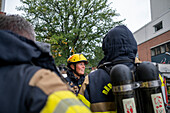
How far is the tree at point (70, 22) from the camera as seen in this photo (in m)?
14.7

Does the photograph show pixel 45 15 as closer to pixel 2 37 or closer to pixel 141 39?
pixel 2 37

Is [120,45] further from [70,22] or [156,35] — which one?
[156,35]

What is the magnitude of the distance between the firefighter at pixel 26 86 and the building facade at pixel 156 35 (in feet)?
71.6

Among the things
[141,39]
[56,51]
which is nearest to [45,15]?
[56,51]

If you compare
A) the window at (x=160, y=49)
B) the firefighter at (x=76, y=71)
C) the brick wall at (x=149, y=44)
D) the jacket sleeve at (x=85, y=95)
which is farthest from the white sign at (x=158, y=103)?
the brick wall at (x=149, y=44)

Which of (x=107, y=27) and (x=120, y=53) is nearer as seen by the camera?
(x=120, y=53)

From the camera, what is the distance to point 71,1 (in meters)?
15.2

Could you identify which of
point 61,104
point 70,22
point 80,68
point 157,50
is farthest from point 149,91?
point 157,50

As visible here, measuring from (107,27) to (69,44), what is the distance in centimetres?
485

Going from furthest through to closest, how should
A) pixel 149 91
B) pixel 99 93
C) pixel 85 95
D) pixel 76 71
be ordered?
pixel 76 71, pixel 85 95, pixel 99 93, pixel 149 91

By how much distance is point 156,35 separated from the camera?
25.4 m

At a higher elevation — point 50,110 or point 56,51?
point 56,51

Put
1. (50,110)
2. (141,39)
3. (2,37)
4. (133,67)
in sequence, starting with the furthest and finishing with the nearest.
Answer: (141,39), (133,67), (2,37), (50,110)

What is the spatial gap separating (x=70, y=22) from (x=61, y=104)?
15548 millimetres
